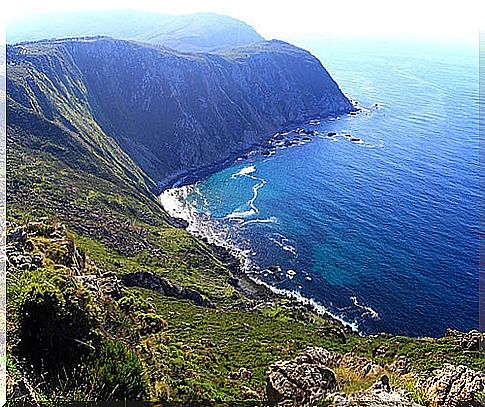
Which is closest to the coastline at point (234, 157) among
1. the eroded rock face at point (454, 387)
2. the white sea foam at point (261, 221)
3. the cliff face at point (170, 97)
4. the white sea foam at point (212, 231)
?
the cliff face at point (170, 97)

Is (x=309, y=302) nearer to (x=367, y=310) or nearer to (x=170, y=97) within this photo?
(x=367, y=310)

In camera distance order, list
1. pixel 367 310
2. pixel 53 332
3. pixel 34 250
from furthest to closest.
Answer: pixel 367 310, pixel 34 250, pixel 53 332

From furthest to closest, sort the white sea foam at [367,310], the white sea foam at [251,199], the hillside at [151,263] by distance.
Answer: the white sea foam at [251,199] → the white sea foam at [367,310] → the hillside at [151,263]

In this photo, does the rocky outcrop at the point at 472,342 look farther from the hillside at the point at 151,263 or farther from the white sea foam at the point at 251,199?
the white sea foam at the point at 251,199

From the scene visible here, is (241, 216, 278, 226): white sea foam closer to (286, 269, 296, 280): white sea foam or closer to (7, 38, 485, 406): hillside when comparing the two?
(7, 38, 485, 406): hillside

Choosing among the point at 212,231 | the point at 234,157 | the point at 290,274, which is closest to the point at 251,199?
the point at 212,231

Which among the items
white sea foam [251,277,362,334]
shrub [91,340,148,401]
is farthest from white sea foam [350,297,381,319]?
shrub [91,340,148,401]
